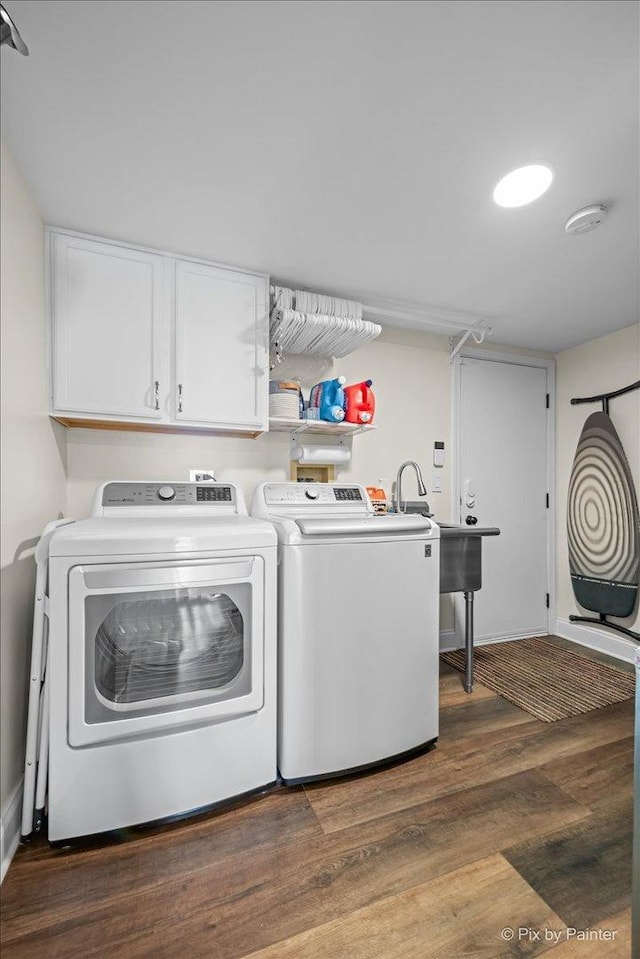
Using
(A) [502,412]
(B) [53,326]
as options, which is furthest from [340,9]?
(A) [502,412]

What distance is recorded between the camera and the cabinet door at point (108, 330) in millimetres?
1823

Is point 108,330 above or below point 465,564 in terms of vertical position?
above

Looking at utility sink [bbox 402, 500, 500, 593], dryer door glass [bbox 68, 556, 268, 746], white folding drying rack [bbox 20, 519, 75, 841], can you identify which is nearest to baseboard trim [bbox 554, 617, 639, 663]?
utility sink [bbox 402, 500, 500, 593]

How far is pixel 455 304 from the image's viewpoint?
265 centimetres

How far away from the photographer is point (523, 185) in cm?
158

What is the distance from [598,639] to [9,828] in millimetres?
3611

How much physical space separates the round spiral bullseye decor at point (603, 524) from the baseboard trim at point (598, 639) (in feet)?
0.63

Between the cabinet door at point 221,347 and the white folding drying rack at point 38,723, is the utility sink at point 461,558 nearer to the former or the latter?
the cabinet door at point 221,347

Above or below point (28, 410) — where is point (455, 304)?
above

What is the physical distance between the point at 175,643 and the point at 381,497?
1560 mm

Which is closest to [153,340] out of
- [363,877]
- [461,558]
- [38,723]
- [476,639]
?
[38,723]

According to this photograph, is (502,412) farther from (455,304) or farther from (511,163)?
(511,163)

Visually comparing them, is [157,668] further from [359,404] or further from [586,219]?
[586,219]

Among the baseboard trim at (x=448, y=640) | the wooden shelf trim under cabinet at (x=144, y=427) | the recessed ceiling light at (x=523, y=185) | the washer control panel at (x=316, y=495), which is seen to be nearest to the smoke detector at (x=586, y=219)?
the recessed ceiling light at (x=523, y=185)
